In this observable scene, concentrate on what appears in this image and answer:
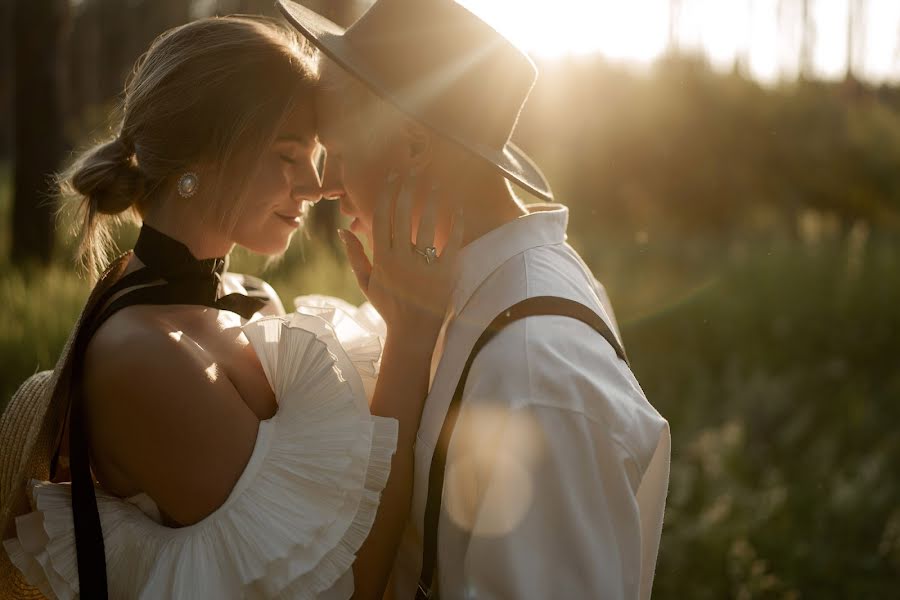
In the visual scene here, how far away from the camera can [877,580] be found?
5.05 metres

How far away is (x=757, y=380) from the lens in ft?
23.0

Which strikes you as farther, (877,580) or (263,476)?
(877,580)

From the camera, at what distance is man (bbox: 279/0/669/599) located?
1.83 meters

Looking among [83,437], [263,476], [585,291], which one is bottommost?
[263,476]

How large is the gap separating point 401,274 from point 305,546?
2.38 ft

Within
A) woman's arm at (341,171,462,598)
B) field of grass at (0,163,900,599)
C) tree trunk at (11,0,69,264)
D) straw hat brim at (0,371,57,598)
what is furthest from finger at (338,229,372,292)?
tree trunk at (11,0,69,264)

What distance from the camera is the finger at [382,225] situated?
228 centimetres

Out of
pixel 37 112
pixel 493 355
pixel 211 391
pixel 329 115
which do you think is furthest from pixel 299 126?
pixel 37 112

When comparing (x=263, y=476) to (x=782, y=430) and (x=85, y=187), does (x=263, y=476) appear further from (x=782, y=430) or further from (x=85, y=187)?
(x=782, y=430)

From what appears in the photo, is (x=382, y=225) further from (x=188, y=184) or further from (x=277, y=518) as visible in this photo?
A: (x=277, y=518)

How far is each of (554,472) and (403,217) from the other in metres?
0.82

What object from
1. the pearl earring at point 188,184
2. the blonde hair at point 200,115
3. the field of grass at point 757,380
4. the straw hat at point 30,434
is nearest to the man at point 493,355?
the blonde hair at point 200,115

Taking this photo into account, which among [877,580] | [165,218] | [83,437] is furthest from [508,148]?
[877,580]

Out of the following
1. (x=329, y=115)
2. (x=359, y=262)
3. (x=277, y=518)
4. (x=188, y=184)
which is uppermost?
(x=329, y=115)
